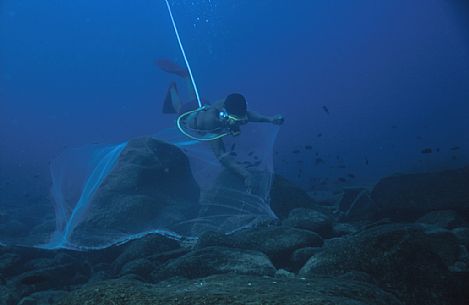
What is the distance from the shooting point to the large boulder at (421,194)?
827 centimetres

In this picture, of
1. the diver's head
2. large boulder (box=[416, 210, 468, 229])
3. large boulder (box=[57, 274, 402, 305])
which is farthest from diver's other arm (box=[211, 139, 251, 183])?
large boulder (box=[57, 274, 402, 305])

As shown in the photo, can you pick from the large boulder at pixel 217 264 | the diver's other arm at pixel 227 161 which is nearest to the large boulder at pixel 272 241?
the large boulder at pixel 217 264

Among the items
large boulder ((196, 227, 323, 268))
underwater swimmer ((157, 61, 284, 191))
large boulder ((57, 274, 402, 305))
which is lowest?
large boulder ((57, 274, 402, 305))

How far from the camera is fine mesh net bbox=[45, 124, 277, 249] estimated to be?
738 cm

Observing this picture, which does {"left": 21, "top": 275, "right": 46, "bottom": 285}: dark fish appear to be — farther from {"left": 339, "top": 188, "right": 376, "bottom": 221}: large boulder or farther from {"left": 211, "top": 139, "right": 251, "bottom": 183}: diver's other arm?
{"left": 339, "top": 188, "right": 376, "bottom": 221}: large boulder

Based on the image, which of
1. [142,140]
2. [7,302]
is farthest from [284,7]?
[7,302]

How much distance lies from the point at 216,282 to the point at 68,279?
16.5 feet

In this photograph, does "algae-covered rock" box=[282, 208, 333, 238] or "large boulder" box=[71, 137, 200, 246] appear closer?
"large boulder" box=[71, 137, 200, 246]

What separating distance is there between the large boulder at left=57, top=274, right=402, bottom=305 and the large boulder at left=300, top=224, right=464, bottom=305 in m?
1.10

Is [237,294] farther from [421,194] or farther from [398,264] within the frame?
[421,194]

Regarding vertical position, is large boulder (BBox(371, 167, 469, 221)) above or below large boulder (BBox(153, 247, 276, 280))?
above

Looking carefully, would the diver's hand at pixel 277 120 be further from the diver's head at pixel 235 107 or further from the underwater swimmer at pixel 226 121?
the diver's head at pixel 235 107

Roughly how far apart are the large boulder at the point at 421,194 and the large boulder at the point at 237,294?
6.44 metres

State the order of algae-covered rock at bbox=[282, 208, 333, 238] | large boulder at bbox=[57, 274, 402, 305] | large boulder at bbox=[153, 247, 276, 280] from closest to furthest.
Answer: large boulder at bbox=[57, 274, 402, 305] < large boulder at bbox=[153, 247, 276, 280] < algae-covered rock at bbox=[282, 208, 333, 238]
